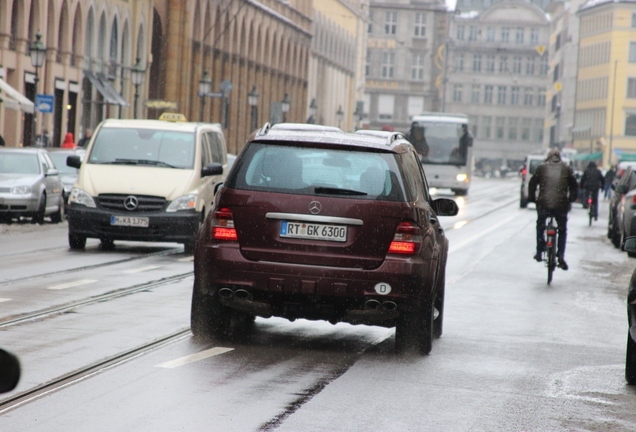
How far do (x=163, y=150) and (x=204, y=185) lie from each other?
0.77 m

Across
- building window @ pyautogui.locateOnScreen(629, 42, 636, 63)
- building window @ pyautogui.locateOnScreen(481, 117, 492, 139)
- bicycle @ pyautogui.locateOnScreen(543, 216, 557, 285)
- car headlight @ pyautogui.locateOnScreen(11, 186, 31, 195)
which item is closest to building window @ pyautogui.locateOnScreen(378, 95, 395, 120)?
building window @ pyautogui.locateOnScreen(481, 117, 492, 139)

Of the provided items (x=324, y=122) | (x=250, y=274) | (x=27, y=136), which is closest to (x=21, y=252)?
(x=250, y=274)

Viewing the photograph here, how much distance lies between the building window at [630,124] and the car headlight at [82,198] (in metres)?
120

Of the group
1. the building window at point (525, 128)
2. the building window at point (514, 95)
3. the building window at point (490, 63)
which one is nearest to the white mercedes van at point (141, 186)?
the building window at point (490, 63)

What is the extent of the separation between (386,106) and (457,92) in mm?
27523

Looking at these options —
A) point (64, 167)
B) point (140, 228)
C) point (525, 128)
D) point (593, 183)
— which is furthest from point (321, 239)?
point (525, 128)

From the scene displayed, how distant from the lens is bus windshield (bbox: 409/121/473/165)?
61188 millimetres

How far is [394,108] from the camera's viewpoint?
504 feet

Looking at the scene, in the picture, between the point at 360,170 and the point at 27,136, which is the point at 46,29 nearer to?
the point at 27,136

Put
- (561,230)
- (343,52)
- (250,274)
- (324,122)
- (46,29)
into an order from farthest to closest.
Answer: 1. (343,52)
2. (324,122)
3. (46,29)
4. (561,230)
5. (250,274)

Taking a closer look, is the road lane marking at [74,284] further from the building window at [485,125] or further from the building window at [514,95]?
the building window at [514,95]

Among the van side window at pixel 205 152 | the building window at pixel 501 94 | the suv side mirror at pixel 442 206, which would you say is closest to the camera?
the suv side mirror at pixel 442 206

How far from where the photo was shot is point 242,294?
402 inches

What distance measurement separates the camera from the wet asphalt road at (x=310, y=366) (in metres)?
7.62
